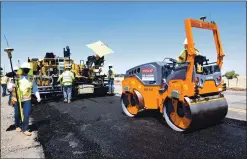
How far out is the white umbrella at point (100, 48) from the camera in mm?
10539

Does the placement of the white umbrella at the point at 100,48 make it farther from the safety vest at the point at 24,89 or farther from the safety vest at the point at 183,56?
the safety vest at the point at 24,89

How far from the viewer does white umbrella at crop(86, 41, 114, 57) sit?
415 inches

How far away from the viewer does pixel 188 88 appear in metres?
4.57

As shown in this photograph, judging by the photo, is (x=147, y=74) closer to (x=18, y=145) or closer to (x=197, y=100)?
(x=197, y=100)

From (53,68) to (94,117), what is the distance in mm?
5532

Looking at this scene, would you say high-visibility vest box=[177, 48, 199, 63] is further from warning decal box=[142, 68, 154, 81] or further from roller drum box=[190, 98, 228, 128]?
roller drum box=[190, 98, 228, 128]

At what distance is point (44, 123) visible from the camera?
6.07m

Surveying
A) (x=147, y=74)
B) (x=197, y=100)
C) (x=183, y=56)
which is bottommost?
(x=197, y=100)

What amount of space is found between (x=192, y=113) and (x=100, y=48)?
23.2 ft

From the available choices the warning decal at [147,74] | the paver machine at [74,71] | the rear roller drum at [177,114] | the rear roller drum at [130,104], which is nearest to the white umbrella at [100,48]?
the paver machine at [74,71]

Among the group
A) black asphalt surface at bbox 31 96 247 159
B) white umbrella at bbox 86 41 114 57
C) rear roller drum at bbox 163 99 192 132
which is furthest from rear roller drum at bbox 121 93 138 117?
white umbrella at bbox 86 41 114 57

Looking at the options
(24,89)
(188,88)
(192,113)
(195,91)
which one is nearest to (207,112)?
(192,113)

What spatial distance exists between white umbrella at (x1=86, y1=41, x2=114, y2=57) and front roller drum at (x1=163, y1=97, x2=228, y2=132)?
19.5 ft

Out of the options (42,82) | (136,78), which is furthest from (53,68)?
(136,78)
